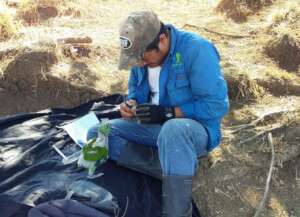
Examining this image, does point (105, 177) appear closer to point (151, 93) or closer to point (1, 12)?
point (151, 93)

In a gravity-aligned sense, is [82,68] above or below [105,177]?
above

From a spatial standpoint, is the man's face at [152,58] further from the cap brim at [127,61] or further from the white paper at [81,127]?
the white paper at [81,127]

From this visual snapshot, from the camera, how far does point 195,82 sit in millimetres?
2365

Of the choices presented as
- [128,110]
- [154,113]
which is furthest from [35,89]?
[154,113]

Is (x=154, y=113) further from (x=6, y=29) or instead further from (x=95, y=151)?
(x=6, y=29)

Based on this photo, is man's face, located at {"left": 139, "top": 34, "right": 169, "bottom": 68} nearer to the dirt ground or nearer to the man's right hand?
the man's right hand

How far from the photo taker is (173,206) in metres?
2.32

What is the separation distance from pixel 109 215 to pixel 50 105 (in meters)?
1.46

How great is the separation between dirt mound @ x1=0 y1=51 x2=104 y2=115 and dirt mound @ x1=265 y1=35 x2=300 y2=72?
4.98ft

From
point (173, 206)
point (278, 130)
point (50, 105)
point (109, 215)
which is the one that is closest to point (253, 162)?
point (278, 130)

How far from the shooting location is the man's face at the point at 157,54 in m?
2.35

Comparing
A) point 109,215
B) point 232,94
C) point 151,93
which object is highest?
point 151,93

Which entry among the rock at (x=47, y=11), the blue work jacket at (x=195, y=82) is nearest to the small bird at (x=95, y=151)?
the blue work jacket at (x=195, y=82)

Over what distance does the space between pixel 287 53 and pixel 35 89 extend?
2.05 metres
